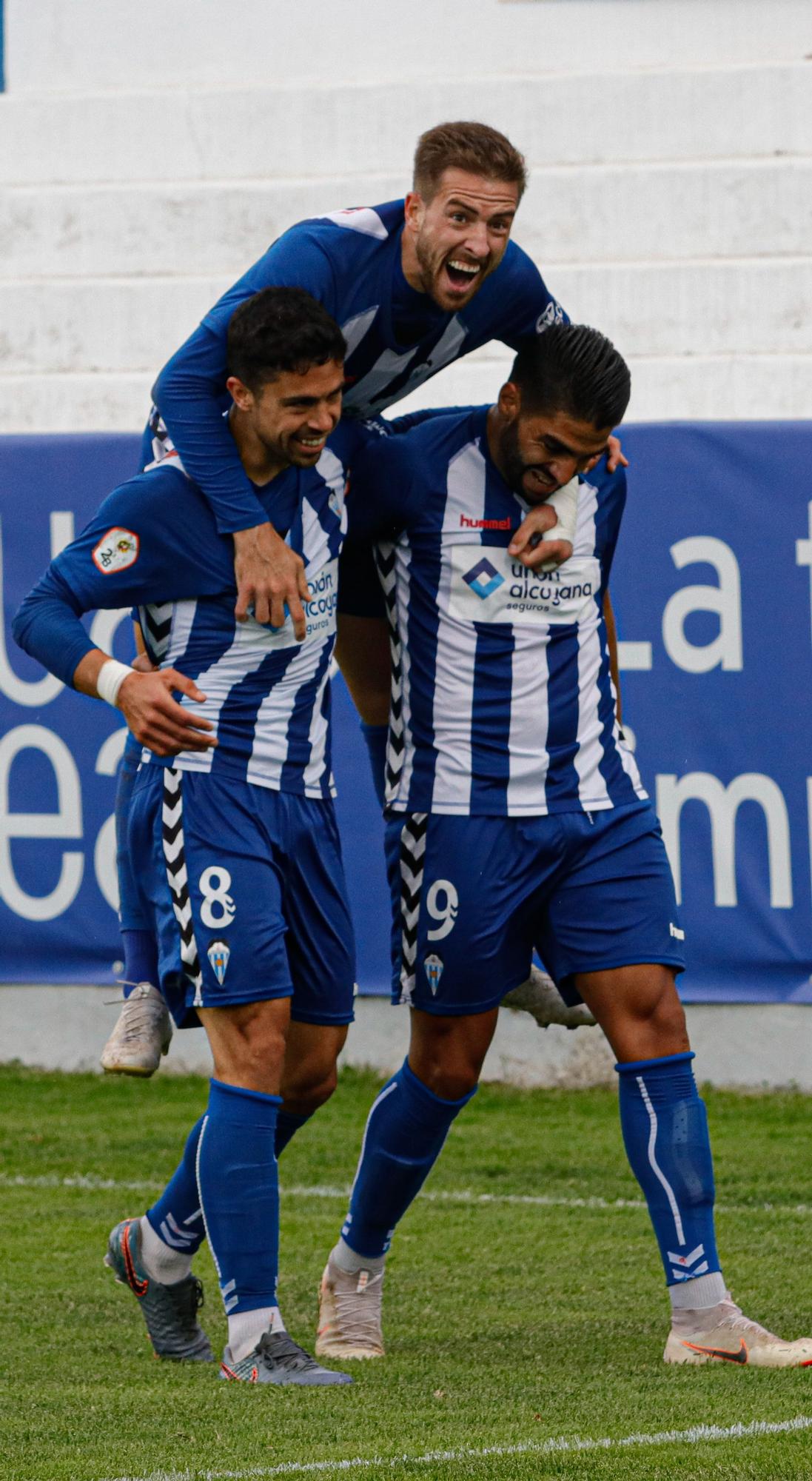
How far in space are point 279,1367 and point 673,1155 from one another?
2.71 ft

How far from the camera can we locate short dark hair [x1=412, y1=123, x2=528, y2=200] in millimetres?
4203

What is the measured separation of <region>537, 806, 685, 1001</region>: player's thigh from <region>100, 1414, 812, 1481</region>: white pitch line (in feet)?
3.20

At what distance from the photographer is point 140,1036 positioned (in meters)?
4.22

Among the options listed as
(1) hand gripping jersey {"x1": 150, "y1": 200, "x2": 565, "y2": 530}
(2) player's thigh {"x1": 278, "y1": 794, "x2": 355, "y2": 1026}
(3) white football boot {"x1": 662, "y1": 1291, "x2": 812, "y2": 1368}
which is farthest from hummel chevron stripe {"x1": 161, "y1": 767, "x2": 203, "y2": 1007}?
(3) white football boot {"x1": 662, "y1": 1291, "x2": 812, "y2": 1368}

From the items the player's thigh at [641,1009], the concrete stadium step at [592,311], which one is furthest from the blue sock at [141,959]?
the concrete stadium step at [592,311]

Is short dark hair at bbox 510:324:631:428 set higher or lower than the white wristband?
higher

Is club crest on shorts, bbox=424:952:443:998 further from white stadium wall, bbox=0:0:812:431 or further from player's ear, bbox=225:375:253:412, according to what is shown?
white stadium wall, bbox=0:0:812:431

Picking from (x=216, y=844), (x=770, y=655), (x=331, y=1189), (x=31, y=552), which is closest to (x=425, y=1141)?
(x=216, y=844)

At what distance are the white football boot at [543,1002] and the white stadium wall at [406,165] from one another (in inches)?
175

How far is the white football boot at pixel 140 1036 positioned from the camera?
4.16 m

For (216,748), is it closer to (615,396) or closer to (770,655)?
(615,396)

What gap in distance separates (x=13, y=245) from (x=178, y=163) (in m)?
0.81

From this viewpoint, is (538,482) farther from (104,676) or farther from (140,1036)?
(140,1036)

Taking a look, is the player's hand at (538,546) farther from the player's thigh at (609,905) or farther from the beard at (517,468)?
the player's thigh at (609,905)
